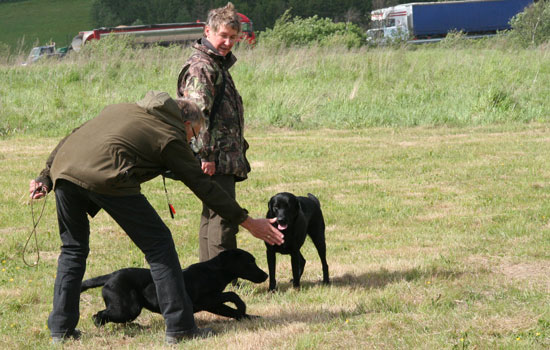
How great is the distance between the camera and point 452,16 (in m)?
48.0

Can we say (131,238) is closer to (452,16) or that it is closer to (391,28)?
(391,28)

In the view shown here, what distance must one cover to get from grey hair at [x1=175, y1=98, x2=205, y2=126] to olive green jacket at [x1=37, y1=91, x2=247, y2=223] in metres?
0.16

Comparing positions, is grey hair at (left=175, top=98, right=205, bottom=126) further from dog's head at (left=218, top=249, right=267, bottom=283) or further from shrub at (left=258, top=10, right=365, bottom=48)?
shrub at (left=258, top=10, right=365, bottom=48)

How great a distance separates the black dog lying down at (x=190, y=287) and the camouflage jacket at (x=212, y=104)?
2.72 feet

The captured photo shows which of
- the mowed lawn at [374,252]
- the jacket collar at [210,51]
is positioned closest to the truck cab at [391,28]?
the mowed lawn at [374,252]

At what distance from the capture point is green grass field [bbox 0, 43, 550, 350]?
486cm

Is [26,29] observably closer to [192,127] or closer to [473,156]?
[473,156]

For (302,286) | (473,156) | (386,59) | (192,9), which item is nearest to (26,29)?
(192,9)

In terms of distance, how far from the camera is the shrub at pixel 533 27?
25.3 meters

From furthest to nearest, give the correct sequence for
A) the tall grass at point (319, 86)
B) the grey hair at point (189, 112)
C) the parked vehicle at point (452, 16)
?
1. the parked vehicle at point (452, 16)
2. the tall grass at point (319, 86)
3. the grey hair at point (189, 112)

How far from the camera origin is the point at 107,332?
16.1 feet

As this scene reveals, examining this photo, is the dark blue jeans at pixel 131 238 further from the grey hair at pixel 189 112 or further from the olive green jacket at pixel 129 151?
the grey hair at pixel 189 112

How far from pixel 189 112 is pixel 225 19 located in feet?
4.07

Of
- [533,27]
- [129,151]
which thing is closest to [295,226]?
[129,151]
